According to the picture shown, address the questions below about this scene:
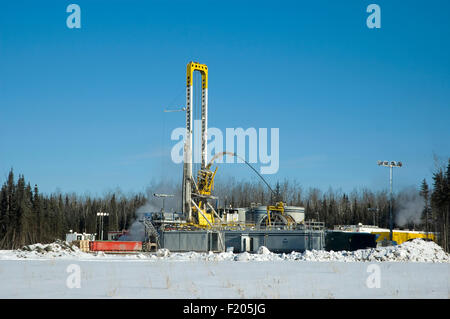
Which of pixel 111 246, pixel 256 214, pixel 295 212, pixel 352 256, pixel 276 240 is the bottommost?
pixel 111 246

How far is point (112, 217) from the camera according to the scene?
110m

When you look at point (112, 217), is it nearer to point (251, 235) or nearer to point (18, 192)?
point (18, 192)

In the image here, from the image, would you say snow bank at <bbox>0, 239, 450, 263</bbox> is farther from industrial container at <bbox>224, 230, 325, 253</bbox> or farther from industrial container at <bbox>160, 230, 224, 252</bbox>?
industrial container at <bbox>160, 230, 224, 252</bbox>

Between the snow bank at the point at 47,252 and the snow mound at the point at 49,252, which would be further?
the snow mound at the point at 49,252

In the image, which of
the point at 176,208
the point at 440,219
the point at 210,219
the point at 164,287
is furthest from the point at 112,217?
the point at 164,287

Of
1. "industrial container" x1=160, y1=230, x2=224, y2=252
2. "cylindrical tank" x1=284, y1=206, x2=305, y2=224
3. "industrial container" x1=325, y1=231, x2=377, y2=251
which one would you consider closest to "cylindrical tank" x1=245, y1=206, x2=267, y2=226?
"cylindrical tank" x1=284, y1=206, x2=305, y2=224

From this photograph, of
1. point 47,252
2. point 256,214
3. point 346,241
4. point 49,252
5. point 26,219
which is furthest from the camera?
point 26,219


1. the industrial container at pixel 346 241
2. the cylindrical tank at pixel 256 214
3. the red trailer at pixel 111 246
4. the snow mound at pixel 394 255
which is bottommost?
the red trailer at pixel 111 246

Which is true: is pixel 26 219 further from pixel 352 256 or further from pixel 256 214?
pixel 352 256

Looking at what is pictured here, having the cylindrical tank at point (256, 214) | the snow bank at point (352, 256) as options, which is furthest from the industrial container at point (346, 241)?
the snow bank at point (352, 256)

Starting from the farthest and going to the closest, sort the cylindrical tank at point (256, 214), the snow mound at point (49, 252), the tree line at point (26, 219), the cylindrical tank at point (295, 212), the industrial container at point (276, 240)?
the tree line at point (26, 219)
the cylindrical tank at point (256, 214)
the cylindrical tank at point (295, 212)
the industrial container at point (276, 240)
the snow mound at point (49, 252)

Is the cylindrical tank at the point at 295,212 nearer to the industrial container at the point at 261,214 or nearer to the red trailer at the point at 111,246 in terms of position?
the industrial container at the point at 261,214

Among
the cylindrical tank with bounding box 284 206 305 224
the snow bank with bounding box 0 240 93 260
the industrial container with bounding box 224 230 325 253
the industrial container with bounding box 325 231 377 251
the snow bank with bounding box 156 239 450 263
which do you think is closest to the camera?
the snow bank with bounding box 156 239 450 263

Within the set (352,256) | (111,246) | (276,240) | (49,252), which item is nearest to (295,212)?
(276,240)
